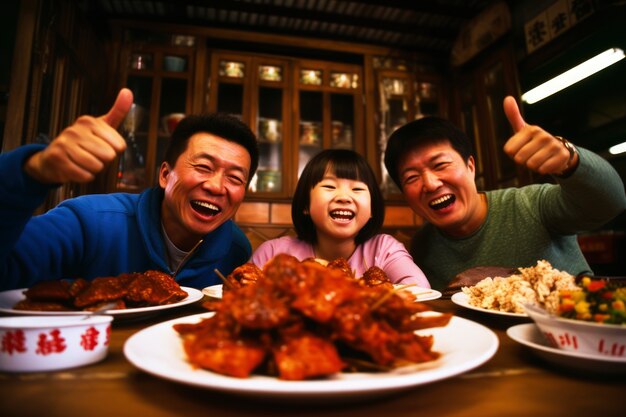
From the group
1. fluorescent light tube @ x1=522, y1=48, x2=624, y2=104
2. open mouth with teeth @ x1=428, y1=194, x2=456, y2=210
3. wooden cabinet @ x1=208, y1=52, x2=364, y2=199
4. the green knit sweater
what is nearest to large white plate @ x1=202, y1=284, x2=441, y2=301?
open mouth with teeth @ x1=428, y1=194, x2=456, y2=210

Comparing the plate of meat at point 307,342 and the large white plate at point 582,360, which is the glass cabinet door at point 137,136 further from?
the large white plate at point 582,360

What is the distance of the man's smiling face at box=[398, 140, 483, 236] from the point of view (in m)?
2.34

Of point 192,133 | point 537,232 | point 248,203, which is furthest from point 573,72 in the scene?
point 192,133

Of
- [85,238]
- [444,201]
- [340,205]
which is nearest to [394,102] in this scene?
[444,201]

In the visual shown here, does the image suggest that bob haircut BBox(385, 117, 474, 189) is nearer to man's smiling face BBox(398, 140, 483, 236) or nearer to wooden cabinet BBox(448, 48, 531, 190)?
man's smiling face BBox(398, 140, 483, 236)

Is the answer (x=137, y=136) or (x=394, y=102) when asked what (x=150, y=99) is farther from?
(x=394, y=102)

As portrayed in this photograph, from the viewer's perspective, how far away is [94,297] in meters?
1.16

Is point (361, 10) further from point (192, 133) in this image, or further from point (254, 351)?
point (254, 351)

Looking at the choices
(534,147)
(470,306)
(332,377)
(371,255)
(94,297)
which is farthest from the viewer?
(371,255)

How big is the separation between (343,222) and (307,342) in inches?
65.3

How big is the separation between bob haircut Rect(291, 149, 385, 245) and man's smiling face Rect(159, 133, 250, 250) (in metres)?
0.51

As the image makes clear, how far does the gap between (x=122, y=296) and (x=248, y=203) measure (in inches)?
171

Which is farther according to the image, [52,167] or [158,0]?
[158,0]

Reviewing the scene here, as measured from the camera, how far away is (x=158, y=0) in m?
5.19
